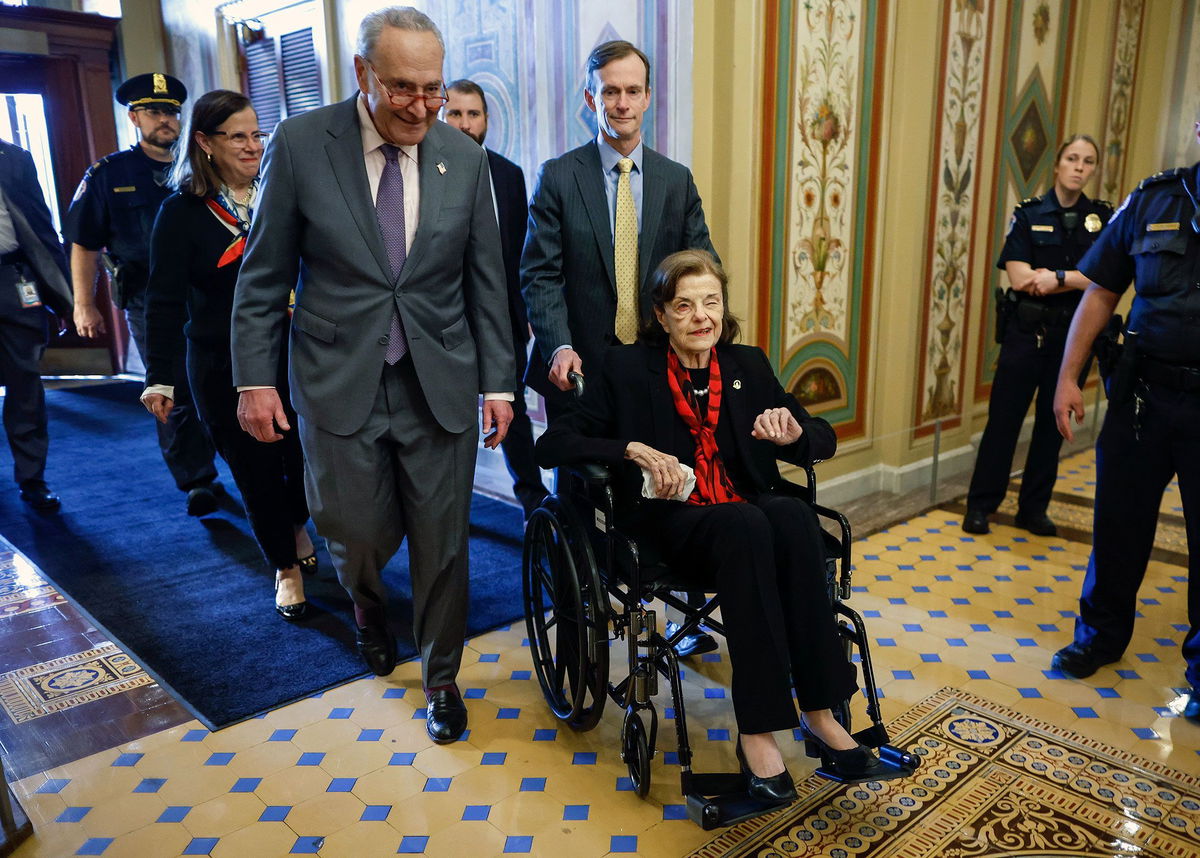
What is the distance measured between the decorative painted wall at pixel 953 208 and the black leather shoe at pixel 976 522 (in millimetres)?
648

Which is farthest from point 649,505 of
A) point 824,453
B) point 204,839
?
point 204,839

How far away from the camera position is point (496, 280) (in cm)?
229

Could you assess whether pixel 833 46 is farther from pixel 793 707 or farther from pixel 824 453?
pixel 793 707

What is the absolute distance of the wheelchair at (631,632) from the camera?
191cm

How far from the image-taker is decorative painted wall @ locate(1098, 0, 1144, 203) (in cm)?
523

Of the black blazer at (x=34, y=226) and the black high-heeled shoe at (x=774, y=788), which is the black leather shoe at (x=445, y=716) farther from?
the black blazer at (x=34, y=226)

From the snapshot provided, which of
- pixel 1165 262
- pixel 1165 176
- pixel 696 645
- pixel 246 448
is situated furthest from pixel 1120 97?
pixel 246 448

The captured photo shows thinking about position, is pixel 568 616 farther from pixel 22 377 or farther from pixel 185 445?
pixel 22 377

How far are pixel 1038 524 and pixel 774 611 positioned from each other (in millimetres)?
2381

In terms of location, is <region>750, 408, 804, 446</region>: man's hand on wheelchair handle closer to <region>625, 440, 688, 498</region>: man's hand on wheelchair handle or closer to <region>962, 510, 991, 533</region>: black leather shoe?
<region>625, 440, 688, 498</region>: man's hand on wheelchair handle

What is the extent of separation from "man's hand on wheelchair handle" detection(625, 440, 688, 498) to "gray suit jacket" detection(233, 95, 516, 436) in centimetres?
46

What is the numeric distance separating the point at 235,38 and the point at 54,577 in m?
3.73

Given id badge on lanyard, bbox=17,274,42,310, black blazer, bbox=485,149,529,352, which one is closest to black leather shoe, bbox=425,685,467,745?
black blazer, bbox=485,149,529,352

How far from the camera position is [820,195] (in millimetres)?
3779
